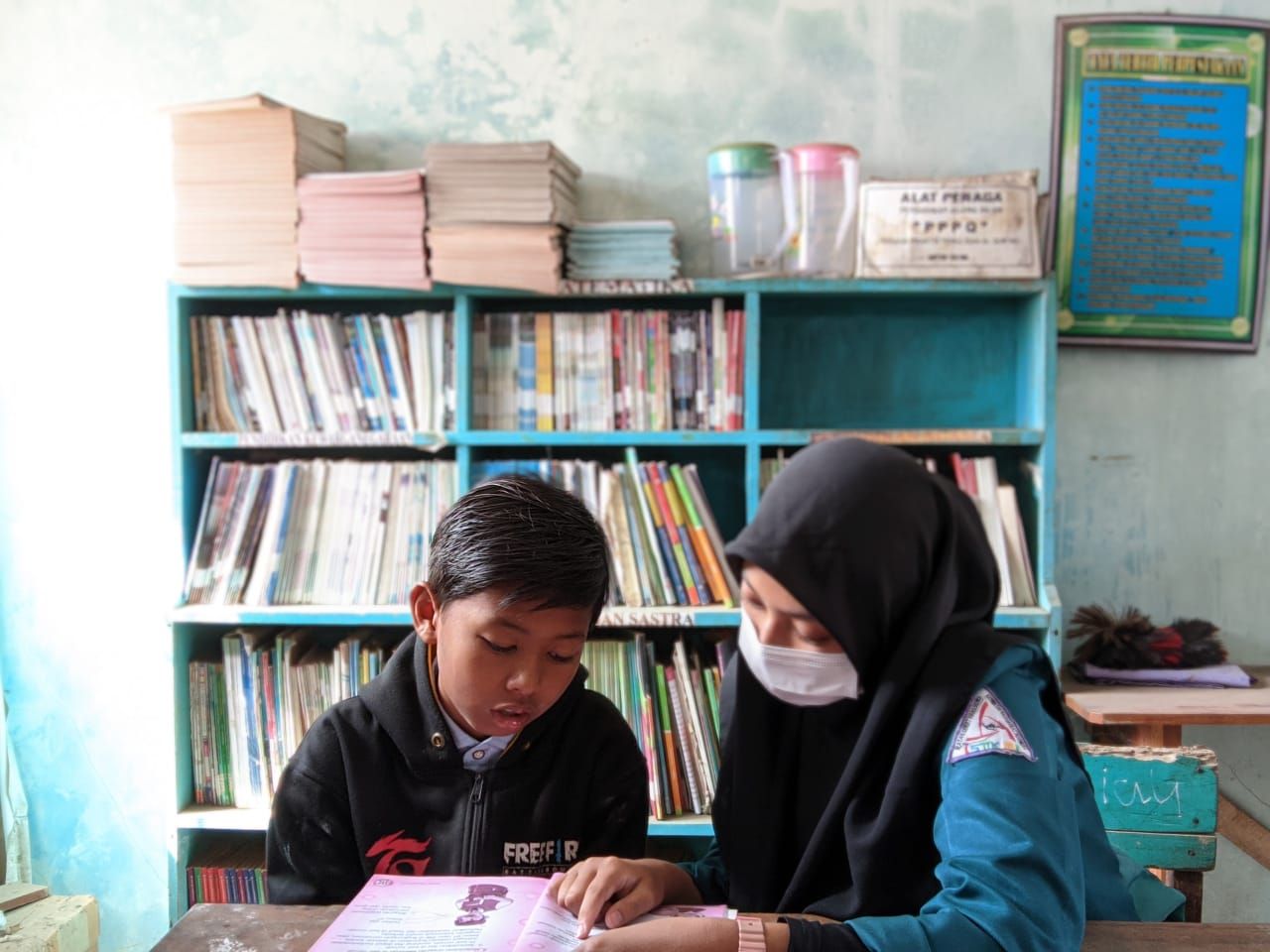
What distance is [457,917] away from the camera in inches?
42.8

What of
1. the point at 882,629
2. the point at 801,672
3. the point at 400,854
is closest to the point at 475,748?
the point at 400,854

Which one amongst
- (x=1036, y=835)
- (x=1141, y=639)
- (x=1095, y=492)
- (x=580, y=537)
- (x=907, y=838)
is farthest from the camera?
(x=1095, y=492)

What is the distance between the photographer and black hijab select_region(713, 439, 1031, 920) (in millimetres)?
1120

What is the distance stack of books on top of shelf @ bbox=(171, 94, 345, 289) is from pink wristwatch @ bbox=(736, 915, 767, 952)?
1.88m

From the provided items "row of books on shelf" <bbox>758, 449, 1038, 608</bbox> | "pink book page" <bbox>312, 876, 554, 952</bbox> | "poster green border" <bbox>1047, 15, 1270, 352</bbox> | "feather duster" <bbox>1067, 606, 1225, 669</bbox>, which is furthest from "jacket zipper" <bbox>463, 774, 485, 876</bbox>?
"poster green border" <bbox>1047, 15, 1270, 352</bbox>

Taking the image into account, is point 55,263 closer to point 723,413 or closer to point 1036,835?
point 723,413

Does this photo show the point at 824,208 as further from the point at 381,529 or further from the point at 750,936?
the point at 750,936

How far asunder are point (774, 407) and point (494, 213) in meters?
0.87

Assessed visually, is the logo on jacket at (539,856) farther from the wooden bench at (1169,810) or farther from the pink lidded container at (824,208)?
the pink lidded container at (824,208)

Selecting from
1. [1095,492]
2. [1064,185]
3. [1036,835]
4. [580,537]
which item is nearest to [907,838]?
[1036,835]

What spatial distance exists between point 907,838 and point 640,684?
4.55 feet

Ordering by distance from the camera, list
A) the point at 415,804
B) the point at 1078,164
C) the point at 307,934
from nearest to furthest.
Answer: the point at 307,934 < the point at 415,804 < the point at 1078,164

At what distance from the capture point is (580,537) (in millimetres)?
1396

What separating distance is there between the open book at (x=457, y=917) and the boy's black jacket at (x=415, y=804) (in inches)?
8.9
